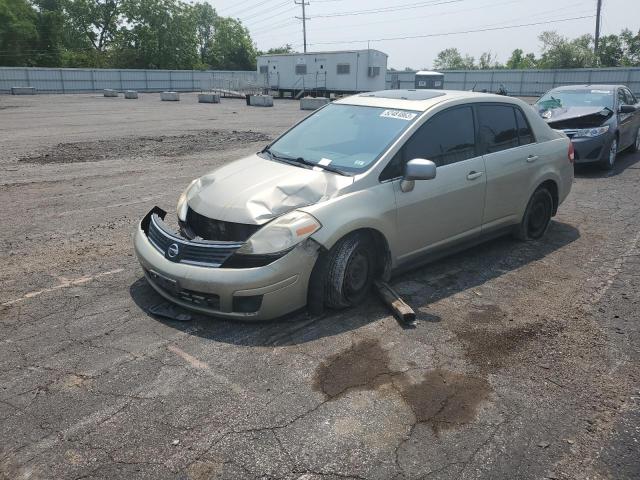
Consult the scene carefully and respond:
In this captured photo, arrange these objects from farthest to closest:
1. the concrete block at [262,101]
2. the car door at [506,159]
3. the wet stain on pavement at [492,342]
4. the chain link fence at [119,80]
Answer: the chain link fence at [119,80] → the concrete block at [262,101] → the car door at [506,159] → the wet stain on pavement at [492,342]

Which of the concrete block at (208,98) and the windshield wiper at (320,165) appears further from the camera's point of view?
the concrete block at (208,98)

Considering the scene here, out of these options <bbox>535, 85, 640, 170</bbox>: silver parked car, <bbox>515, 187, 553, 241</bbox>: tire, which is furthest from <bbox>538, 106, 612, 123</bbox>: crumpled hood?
<bbox>515, 187, 553, 241</bbox>: tire

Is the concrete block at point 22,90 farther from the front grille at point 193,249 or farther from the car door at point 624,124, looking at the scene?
the front grille at point 193,249

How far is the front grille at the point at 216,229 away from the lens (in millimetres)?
4016

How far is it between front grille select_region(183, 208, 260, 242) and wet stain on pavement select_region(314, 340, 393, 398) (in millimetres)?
1147

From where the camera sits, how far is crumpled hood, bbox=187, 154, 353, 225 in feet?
13.4

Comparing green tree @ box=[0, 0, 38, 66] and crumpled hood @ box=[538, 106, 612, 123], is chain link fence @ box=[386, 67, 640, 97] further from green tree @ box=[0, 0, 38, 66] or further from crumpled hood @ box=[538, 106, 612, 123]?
green tree @ box=[0, 0, 38, 66]

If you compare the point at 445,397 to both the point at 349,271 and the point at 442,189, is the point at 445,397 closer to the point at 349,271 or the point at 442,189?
the point at 349,271

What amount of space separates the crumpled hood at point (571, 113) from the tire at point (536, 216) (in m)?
5.04

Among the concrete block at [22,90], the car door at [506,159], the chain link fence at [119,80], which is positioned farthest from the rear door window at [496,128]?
the concrete block at [22,90]

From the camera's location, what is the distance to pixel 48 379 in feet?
10.9

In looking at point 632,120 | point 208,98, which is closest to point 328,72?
point 208,98

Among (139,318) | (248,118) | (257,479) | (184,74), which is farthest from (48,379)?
(184,74)

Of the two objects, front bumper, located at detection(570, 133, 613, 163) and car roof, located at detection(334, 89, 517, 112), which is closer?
car roof, located at detection(334, 89, 517, 112)
